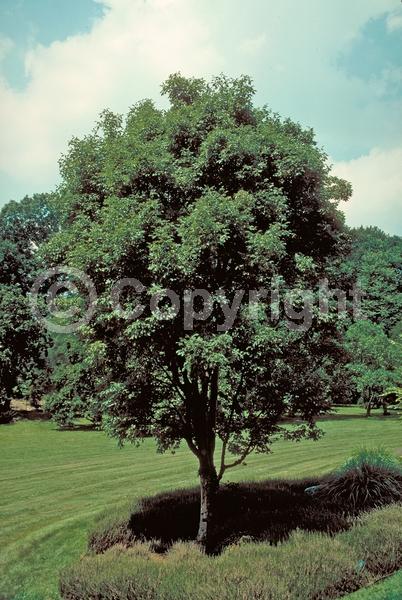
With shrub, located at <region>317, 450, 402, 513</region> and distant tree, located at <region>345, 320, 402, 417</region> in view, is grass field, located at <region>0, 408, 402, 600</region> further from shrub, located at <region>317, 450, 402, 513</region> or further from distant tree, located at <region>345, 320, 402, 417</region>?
distant tree, located at <region>345, 320, 402, 417</region>

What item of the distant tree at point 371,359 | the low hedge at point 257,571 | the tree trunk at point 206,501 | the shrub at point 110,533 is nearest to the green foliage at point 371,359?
the distant tree at point 371,359

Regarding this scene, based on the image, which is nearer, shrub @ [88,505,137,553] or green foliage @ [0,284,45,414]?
shrub @ [88,505,137,553]

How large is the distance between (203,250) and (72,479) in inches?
520

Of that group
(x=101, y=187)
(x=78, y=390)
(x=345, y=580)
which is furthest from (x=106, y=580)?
(x=78, y=390)

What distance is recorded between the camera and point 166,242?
354 inches

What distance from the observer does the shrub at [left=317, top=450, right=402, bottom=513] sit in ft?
42.7

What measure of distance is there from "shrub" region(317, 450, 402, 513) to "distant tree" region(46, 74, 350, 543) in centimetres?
258

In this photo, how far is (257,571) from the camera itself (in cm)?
815

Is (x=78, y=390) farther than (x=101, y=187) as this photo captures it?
Yes

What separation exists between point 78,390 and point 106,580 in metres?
30.2

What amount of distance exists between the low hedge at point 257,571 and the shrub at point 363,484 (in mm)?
2848

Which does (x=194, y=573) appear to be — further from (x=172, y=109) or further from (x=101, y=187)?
(x=172, y=109)

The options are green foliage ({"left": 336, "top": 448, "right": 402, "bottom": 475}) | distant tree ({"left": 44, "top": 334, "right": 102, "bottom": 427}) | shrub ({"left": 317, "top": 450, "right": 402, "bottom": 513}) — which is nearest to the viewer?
shrub ({"left": 317, "top": 450, "right": 402, "bottom": 513})

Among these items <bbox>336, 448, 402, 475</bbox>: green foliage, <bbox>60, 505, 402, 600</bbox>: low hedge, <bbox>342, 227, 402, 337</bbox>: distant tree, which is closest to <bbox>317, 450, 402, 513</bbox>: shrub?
<bbox>336, 448, 402, 475</bbox>: green foliage
